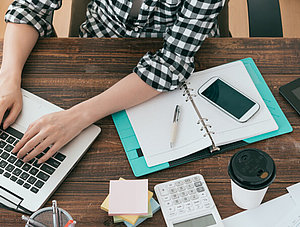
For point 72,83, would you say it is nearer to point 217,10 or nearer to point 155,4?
point 155,4

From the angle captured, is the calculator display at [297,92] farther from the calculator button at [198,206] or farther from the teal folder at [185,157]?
the calculator button at [198,206]

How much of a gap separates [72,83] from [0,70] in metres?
0.21

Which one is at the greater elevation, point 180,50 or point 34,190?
point 180,50

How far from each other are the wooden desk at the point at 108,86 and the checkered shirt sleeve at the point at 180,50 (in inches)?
2.6

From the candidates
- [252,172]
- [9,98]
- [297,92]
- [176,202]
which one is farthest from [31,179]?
[297,92]

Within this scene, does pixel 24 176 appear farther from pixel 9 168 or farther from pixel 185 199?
pixel 185 199

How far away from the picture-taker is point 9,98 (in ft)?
3.37

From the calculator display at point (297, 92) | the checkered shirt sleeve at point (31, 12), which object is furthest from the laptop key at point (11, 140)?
the calculator display at point (297, 92)

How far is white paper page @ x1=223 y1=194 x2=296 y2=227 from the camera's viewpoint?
872mm


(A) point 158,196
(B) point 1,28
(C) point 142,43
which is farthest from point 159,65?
(B) point 1,28

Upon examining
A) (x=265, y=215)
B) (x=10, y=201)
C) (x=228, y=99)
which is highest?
(x=228, y=99)

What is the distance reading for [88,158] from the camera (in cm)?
97

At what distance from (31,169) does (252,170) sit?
1.68 feet

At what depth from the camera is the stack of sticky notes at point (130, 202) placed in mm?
845
